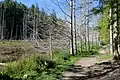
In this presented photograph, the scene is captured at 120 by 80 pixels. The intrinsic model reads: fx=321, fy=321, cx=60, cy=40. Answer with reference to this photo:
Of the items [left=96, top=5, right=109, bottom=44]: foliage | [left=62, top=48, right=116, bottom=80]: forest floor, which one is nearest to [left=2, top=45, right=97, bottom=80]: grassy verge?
[left=62, top=48, right=116, bottom=80]: forest floor

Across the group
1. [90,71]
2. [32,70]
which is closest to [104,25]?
[90,71]

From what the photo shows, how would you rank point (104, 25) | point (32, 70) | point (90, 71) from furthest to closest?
point (104, 25), point (90, 71), point (32, 70)

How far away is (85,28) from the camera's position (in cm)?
4875

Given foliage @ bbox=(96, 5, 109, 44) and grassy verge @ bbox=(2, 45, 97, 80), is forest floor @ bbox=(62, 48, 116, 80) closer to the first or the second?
grassy verge @ bbox=(2, 45, 97, 80)

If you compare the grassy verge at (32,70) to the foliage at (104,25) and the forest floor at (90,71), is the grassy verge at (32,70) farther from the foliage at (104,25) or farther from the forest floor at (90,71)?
the foliage at (104,25)

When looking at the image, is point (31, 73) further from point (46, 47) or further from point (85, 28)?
point (85, 28)

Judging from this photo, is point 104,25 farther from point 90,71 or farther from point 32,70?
point 32,70

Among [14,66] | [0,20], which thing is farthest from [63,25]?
[0,20]

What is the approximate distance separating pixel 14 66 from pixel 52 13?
1725 centimetres

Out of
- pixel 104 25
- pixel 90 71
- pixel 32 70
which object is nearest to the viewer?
pixel 32 70

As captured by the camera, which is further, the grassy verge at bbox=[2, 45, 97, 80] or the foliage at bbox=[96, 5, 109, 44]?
the foliage at bbox=[96, 5, 109, 44]

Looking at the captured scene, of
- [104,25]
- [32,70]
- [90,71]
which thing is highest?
[104,25]

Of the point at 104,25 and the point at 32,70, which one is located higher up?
the point at 104,25

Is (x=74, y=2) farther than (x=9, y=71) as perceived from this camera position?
Yes
